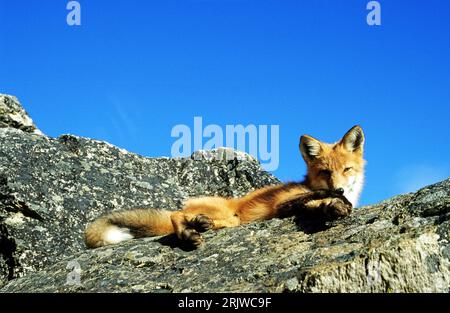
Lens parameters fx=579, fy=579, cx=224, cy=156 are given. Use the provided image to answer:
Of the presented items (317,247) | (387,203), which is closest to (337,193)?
(387,203)

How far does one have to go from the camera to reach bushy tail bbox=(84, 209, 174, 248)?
7.67m

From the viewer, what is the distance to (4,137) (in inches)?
396

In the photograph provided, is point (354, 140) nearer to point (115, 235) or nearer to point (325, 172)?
point (325, 172)

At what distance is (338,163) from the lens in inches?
368

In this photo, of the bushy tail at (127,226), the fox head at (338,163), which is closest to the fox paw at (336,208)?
the bushy tail at (127,226)

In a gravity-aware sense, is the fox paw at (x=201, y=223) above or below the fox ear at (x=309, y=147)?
below

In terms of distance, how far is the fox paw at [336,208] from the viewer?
5.95 m

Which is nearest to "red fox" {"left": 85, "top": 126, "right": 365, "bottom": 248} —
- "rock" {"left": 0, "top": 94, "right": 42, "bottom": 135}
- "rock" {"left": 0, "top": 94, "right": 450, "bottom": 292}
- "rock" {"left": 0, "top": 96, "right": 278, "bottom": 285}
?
"rock" {"left": 0, "top": 94, "right": 450, "bottom": 292}

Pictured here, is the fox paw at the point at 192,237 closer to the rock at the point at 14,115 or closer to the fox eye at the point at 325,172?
the fox eye at the point at 325,172

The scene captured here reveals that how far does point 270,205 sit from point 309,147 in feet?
7.12

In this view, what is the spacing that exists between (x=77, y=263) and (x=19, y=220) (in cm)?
268

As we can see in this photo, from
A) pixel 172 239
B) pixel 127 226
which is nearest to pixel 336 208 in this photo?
pixel 172 239

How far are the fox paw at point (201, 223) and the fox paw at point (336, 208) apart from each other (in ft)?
5.23
